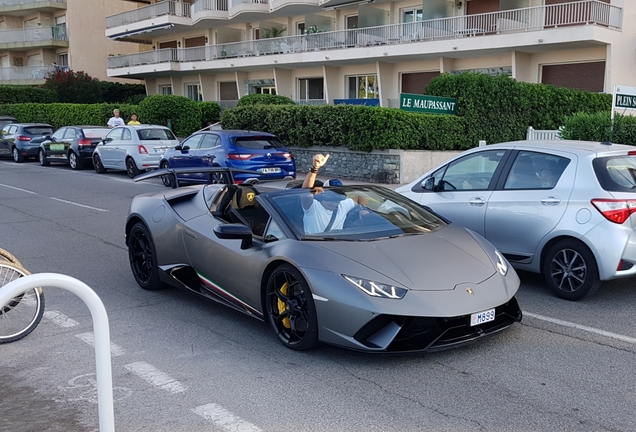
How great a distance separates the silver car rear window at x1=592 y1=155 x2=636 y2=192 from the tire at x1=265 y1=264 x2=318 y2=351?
341cm

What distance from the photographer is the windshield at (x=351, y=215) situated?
543cm

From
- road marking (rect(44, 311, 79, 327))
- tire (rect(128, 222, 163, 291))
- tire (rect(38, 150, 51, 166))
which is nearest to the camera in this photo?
road marking (rect(44, 311, 79, 327))

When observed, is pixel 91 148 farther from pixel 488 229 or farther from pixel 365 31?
pixel 488 229

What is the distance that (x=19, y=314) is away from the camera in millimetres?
5422

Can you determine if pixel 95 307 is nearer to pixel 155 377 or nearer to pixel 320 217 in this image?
pixel 155 377

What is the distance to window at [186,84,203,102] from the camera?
1708 inches

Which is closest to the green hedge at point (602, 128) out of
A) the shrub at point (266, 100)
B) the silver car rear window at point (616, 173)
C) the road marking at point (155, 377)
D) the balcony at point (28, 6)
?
the silver car rear window at point (616, 173)

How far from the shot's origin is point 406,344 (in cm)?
461

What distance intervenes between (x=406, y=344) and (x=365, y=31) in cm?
2658

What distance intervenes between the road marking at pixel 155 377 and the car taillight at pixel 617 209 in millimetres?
4310

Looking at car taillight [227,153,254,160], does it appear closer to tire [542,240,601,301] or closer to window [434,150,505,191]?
window [434,150,505,191]

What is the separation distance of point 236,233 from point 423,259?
5.15 feet

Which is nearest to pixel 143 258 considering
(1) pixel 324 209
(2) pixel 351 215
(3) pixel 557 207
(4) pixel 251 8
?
(1) pixel 324 209

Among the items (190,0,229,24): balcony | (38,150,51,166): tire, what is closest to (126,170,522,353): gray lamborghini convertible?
(38,150,51,166): tire
